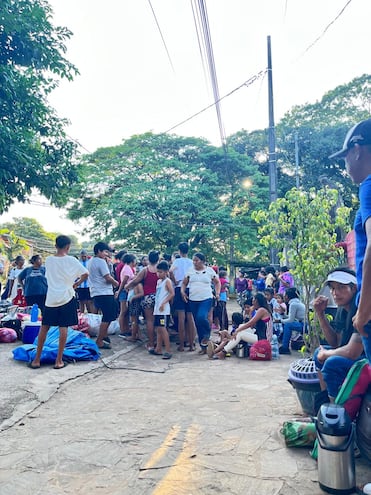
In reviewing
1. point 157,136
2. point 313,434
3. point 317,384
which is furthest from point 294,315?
point 157,136

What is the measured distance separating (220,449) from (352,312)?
1.44 metres

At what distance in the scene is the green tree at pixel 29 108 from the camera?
299 inches

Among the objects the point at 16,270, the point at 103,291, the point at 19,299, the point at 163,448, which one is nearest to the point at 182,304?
the point at 103,291

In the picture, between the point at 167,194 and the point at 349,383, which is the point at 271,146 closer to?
the point at 167,194

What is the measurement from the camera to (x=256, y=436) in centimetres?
315

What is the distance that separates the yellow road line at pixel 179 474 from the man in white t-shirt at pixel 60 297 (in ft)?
8.99

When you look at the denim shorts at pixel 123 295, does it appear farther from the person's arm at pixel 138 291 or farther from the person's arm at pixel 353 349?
the person's arm at pixel 353 349

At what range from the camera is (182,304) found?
23.6 ft

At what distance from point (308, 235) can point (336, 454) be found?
275cm

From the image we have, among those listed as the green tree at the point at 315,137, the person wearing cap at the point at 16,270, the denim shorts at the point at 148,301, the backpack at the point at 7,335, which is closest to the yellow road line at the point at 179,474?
the denim shorts at the point at 148,301

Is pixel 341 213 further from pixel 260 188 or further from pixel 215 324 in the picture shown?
pixel 260 188

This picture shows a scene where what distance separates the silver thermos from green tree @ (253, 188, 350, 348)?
218cm

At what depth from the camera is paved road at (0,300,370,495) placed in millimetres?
2465

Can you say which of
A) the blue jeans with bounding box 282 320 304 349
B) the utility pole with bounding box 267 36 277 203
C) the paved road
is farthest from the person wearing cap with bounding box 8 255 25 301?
the utility pole with bounding box 267 36 277 203
